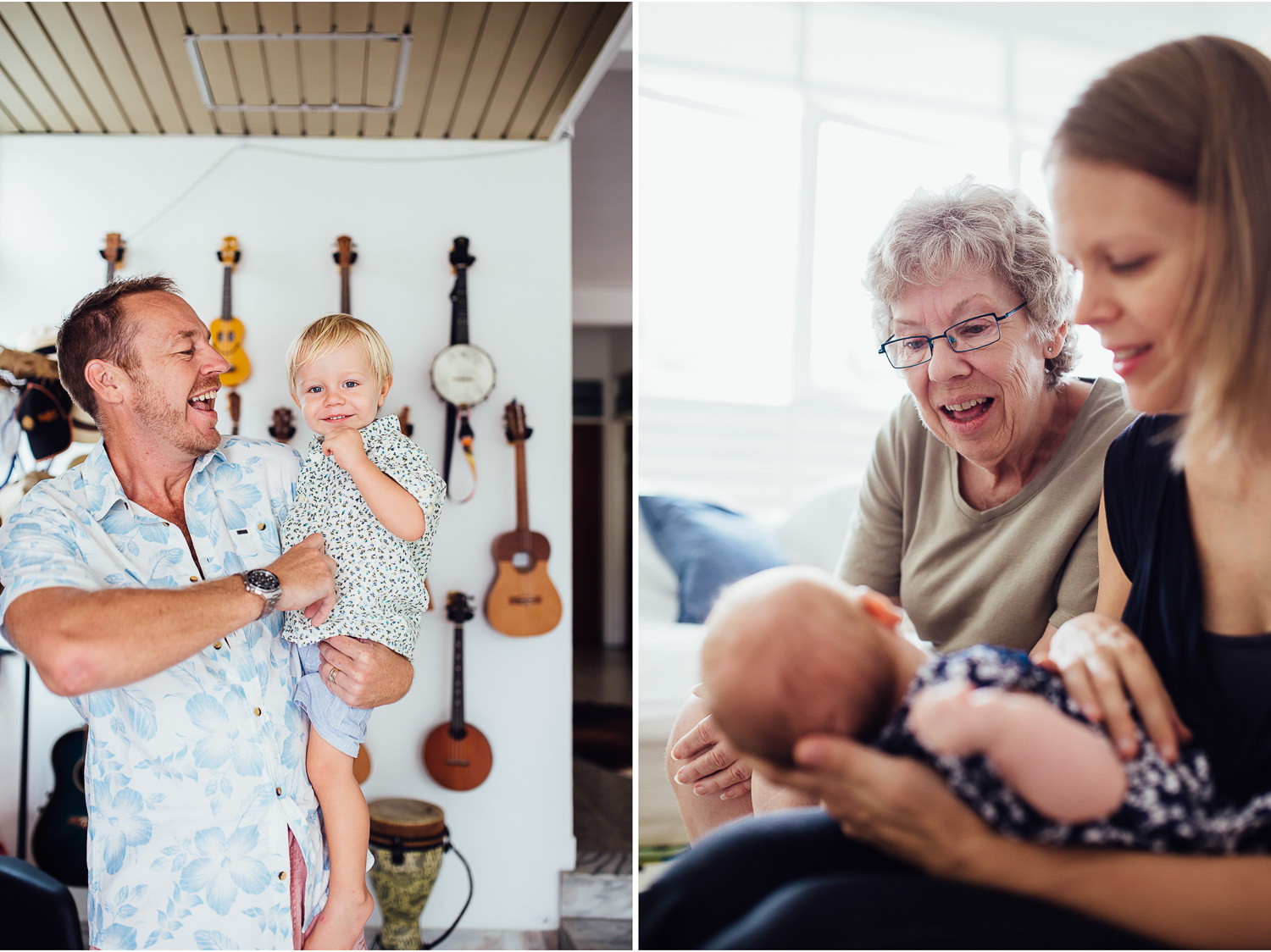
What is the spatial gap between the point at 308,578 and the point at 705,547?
1.15 m

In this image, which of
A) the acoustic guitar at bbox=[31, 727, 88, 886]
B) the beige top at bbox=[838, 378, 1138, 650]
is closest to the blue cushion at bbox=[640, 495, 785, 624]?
the beige top at bbox=[838, 378, 1138, 650]

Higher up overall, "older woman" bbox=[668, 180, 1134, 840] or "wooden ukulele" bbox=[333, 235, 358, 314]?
"wooden ukulele" bbox=[333, 235, 358, 314]

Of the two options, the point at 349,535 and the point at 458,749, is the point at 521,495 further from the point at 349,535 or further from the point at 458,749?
the point at 349,535

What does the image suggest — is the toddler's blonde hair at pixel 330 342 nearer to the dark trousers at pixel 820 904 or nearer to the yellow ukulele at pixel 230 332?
the dark trousers at pixel 820 904

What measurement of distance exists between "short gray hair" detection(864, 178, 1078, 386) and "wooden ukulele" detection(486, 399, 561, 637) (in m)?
1.70

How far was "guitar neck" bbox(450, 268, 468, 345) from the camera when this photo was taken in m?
2.70

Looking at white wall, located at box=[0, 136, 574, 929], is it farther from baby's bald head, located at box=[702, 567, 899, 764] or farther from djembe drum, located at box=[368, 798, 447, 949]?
baby's bald head, located at box=[702, 567, 899, 764]

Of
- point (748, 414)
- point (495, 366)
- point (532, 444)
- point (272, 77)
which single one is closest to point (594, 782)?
point (532, 444)

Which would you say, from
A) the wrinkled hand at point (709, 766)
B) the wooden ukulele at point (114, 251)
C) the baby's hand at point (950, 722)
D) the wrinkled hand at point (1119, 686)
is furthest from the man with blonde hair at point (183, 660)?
the wooden ukulele at point (114, 251)

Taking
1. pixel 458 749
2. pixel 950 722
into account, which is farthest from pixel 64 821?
pixel 950 722

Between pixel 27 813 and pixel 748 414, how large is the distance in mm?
2570

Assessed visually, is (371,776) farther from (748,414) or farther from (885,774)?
(885,774)

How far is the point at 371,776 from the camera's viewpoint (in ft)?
9.09

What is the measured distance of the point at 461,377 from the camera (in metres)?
2.67
